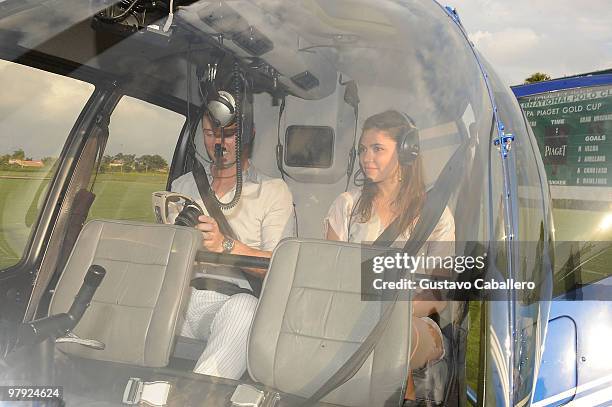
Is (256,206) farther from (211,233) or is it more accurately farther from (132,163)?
(132,163)

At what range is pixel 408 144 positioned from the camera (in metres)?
1.77

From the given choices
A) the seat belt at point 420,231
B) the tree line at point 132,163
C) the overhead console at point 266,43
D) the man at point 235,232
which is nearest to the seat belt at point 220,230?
the man at point 235,232

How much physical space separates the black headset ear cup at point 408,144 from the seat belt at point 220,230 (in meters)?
0.62

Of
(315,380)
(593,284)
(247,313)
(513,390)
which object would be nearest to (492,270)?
(513,390)

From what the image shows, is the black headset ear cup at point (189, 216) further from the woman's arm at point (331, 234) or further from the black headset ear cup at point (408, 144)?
the black headset ear cup at point (408, 144)

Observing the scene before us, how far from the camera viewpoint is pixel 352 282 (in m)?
1.75

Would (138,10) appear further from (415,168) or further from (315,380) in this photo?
(315,380)

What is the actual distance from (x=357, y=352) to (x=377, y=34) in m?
0.95

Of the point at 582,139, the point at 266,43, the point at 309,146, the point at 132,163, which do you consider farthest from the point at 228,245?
the point at 582,139

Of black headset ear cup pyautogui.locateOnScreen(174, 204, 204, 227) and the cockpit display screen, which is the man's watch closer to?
black headset ear cup pyautogui.locateOnScreen(174, 204, 204, 227)

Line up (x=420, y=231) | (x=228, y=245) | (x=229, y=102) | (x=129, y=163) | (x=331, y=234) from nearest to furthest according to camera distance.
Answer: (x=420, y=231)
(x=331, y=234)
(x=228, y=245)
(x=129, y=163)
(x=229, y=102)

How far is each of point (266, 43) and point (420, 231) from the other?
1061 millimetres

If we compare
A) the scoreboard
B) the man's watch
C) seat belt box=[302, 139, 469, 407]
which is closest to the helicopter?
seat belt box=[302, 139, 469, 407]

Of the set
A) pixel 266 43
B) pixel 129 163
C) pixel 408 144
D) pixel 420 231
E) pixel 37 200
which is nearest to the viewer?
pixel 420 231
